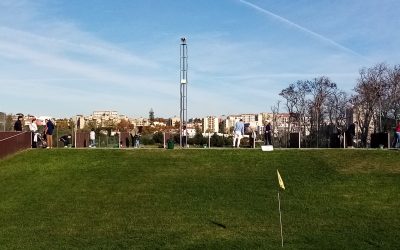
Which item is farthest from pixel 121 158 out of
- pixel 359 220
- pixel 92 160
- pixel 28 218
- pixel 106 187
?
pixel 359 220

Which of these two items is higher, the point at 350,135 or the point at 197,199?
the point at 350,135

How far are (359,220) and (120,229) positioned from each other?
727cm

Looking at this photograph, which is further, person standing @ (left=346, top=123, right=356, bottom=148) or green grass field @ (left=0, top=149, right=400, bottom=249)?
person standing @ (left=346, top=123, right=356, bottom=148)

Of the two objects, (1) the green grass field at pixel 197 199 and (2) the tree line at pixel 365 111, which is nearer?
(1) the green grass field at pixel 197 199

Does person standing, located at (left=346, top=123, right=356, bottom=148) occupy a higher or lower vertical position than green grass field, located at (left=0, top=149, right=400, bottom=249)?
higher

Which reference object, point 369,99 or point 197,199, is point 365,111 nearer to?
point 369,99

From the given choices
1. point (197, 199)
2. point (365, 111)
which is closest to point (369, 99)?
point (365, 111)

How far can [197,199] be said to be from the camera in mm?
19328

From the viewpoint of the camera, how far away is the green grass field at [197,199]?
14.3 m

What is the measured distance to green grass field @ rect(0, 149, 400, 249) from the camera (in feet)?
47.1

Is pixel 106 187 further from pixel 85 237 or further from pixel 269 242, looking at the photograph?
pixel 269 242

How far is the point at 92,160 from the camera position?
26.5 m

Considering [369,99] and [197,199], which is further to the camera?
[369,99]

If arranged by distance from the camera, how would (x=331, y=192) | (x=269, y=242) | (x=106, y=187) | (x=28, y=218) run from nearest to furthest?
1. (x=269, y=242)
2. (x=28, y=218)
3. (x=331, y=192)
4. (x=106, y=187)
